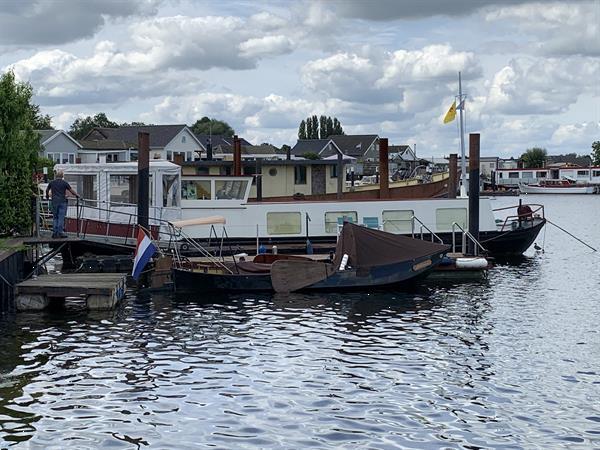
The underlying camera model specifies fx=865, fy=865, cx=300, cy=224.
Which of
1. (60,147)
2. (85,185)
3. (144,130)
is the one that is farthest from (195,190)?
(144,130)

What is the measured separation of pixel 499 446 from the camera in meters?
13.0

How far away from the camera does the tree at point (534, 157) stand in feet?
582

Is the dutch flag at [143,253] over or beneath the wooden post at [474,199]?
beneath

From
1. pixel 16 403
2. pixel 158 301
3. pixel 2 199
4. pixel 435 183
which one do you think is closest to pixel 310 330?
pixel 158 301

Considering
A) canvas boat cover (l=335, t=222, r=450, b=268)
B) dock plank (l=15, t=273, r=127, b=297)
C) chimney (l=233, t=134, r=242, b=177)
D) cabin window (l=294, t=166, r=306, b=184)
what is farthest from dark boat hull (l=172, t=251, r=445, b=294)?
cabin window (l=294, t=166, r=306, b=184)

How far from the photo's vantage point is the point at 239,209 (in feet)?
113

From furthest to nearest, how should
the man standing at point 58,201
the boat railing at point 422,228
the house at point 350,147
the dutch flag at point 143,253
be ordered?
1. the house at point 350,147
2. the boat railing at point 422,228
3. the man standing at point 58,201
4. the dutch flag at point 143,253

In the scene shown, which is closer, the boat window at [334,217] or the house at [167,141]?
the boat window at [334,217]

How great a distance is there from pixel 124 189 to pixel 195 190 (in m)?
2.78

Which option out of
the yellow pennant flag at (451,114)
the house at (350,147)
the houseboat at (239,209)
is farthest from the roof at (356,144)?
the houseboat at (239,209)

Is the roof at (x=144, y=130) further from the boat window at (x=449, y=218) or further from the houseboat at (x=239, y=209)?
the boat window at (x=449, y=218)

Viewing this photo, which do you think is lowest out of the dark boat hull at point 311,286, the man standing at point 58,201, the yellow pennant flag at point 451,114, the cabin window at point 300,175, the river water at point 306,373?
the river water at point 306,373

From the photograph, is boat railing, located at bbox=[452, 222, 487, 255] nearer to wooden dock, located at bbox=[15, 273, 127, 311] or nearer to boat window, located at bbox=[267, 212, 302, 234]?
boat window, located at bbox=[267, 212, 302, 234]

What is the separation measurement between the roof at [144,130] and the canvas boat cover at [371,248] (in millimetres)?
67415
